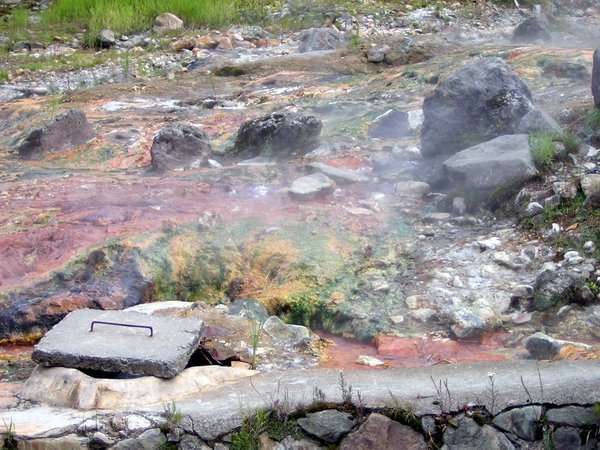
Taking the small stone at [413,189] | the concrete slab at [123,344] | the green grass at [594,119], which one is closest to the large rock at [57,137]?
the small stone at [413,189]

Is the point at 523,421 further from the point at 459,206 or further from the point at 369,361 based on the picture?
the point at 459,206

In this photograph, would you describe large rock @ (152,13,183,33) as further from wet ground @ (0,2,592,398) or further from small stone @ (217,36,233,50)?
wet ground @ (0,2,592,398)

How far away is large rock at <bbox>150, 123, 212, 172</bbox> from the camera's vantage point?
5.96 m

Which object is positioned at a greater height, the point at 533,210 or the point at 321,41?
the point at 533,210

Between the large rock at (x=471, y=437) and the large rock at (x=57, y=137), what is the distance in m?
4.77

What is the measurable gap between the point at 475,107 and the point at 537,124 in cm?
44

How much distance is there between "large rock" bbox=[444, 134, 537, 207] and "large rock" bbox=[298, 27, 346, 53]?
5.25 metres

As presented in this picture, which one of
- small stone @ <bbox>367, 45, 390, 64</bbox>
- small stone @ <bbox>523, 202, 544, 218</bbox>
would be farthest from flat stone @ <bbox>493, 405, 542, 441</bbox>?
small stone @ <bbox>367, 45, 390, 64</bbox>

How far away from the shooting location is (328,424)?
9.35 ft

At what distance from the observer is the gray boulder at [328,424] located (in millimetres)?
2850

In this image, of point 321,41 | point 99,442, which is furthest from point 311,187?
point 321,41

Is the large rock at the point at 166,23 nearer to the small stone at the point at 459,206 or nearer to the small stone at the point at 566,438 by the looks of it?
the small stone at the point at 459,206

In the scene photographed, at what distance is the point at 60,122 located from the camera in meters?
6.69

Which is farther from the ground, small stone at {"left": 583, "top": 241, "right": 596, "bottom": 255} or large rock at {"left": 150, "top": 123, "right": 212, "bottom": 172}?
small stone at {"left": 583, "top": 241, "right": 596, "bottom": 255}
